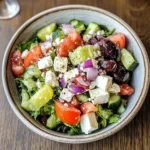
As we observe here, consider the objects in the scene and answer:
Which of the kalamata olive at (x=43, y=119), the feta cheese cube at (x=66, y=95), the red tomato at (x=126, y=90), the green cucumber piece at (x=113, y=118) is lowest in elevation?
the kalamata olive at (x=43, y=119)

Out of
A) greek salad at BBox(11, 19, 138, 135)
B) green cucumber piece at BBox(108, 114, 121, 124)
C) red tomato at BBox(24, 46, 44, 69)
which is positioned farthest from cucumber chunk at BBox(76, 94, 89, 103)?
red tomato at BBox(24, 46, 44, 69)

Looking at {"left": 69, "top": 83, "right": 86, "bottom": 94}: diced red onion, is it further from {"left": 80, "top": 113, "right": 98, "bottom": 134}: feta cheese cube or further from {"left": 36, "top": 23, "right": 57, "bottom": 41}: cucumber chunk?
{"left": 36, "top": 23, "right": 57, "bottom": 41}: cucumber chunk

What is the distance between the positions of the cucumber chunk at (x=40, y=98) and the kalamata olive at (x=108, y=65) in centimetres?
20

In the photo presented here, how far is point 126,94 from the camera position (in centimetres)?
137

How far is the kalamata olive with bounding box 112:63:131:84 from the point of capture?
137 cm

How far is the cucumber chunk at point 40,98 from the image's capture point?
1316 millimetres

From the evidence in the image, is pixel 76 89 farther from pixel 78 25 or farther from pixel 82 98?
pixel 78 25

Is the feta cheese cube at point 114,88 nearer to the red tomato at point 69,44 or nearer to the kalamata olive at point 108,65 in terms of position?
the kalamata olive at point 108,65

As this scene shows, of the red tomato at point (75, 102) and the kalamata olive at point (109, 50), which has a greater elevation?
the kalamata olive at point (109, 50)

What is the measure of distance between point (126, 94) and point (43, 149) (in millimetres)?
356

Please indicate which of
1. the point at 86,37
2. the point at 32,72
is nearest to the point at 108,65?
the point at 86,37

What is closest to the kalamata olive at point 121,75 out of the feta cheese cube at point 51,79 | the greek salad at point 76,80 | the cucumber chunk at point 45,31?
the greek salad at point 76,80

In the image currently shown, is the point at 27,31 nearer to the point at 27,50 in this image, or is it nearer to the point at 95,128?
the point at 27,50

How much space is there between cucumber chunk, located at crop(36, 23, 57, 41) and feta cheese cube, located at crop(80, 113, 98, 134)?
16.1 inches
